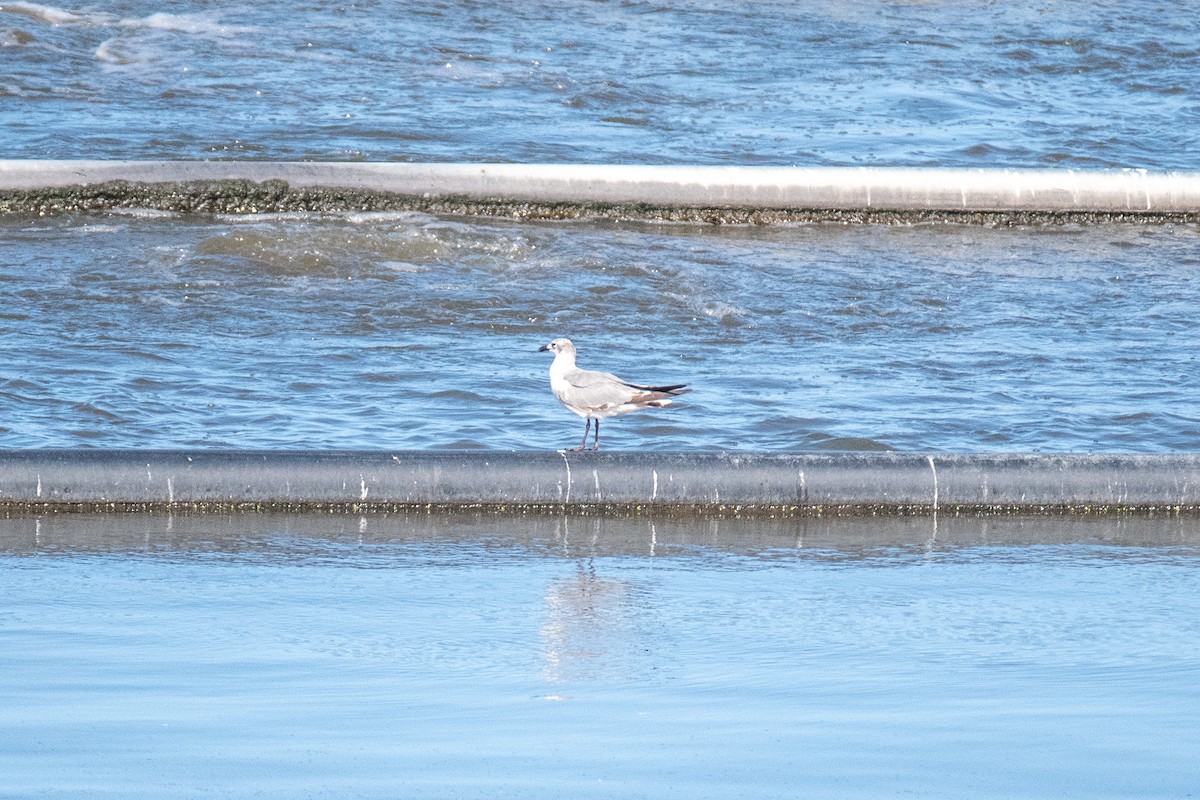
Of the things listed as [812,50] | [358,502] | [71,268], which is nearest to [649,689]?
[358,502]

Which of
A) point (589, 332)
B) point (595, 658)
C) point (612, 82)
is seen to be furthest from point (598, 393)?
point (612, 82)

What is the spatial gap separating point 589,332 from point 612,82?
8519mm

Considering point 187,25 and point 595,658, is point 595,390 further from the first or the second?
point 187,25

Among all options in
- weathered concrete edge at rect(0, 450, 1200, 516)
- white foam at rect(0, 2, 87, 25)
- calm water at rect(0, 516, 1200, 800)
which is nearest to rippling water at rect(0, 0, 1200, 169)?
white foam at rect(0, 2, 87, 25)

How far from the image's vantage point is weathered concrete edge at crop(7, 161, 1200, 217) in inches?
456

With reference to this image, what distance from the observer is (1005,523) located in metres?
5.70

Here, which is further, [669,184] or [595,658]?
[669,184]

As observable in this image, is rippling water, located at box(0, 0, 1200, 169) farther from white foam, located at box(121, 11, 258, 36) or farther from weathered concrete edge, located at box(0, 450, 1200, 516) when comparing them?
weathered concrete edge, located at box(0, 450, 1200, 516)

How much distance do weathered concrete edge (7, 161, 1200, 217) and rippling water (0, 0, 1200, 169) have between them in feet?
6.51

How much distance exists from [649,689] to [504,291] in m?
6.60

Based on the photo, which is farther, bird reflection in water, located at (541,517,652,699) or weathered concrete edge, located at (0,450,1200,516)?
weathered concrete edge, located at (0,450,1200,516)

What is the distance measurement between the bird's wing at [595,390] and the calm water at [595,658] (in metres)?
0.50

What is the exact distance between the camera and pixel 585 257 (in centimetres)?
1095

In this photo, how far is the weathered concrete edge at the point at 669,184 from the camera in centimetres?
1158
